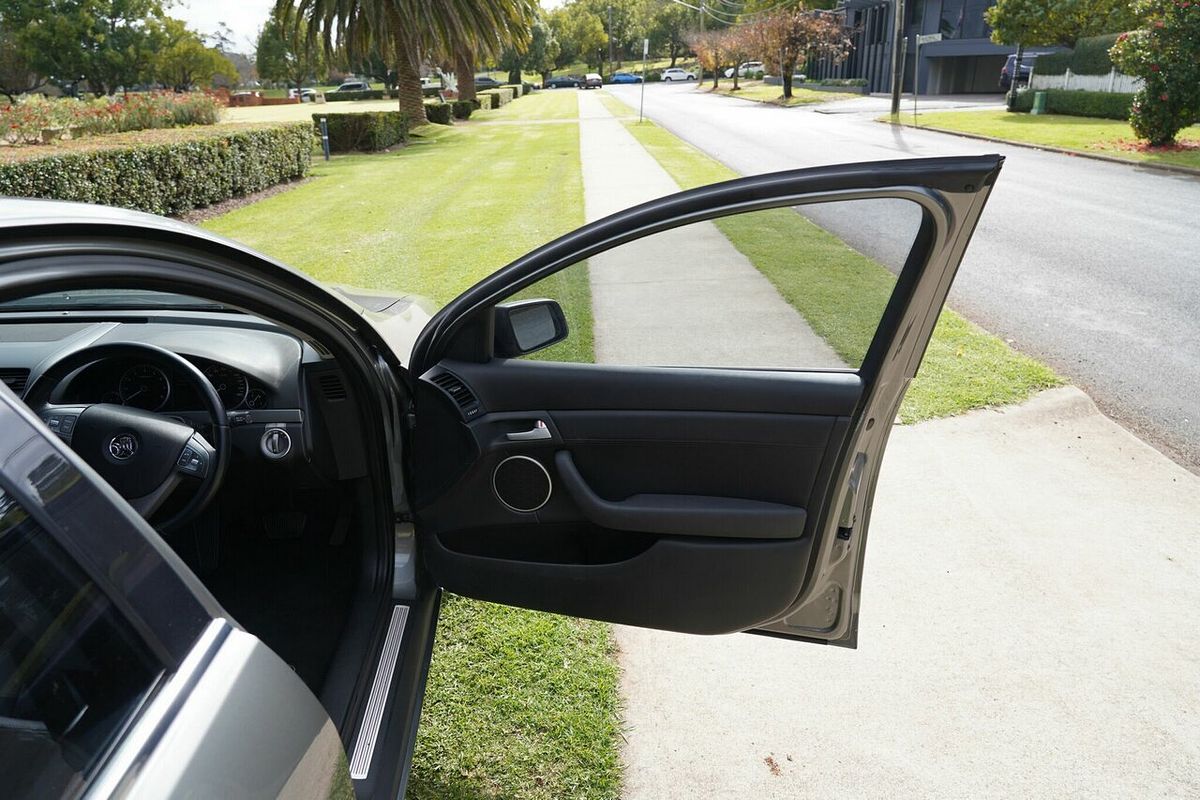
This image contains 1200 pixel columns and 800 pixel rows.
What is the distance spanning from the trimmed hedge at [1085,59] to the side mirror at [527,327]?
112 feet

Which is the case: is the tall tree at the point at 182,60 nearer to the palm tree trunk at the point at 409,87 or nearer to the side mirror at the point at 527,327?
the palm tree trunk at the point at 409,87

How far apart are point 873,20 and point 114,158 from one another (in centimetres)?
5365

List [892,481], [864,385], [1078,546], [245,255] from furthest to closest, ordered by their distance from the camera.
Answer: [892,481]
[1078,546]
[864,385]
[245,255]

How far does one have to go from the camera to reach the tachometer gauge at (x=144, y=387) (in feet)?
8.93

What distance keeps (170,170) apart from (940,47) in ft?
151

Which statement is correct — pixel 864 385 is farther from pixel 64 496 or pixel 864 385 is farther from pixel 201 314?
pixel 201 314

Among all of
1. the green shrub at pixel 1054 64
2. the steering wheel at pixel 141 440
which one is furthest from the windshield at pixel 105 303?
the green shrub at pixel 1054 64

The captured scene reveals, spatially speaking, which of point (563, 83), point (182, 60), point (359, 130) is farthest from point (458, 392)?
point (563, 83)

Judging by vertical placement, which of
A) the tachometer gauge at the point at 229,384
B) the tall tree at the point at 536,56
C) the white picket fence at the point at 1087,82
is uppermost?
the tall tree at the point at 536,56

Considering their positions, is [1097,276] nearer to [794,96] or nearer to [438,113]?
[438,113]

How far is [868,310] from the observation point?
2.29m

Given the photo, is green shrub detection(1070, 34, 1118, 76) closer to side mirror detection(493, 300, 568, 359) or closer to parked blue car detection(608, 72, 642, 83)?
side mirror detection(493, 300, 568, 359)

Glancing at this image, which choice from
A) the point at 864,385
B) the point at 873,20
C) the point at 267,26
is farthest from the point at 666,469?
the point at 267,26

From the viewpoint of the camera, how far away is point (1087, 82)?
31484 millimetres
